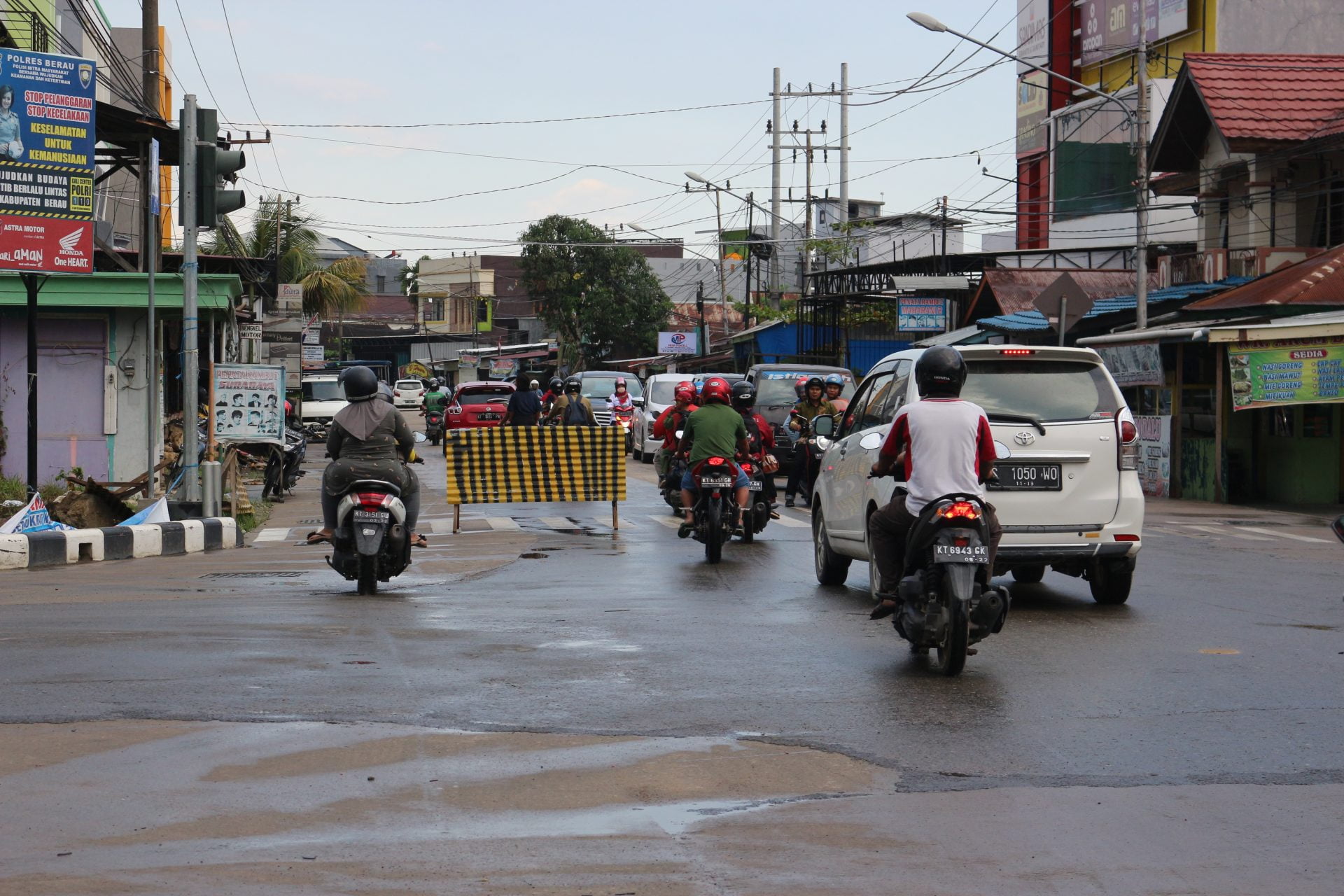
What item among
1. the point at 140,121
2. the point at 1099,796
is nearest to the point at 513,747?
the point at 1099,796

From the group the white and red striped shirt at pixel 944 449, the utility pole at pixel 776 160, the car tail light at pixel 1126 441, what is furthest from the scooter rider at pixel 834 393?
the utility pole at pixel 776 160

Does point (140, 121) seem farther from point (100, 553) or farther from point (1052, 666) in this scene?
point (1052, 666)

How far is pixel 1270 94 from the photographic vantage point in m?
30.3

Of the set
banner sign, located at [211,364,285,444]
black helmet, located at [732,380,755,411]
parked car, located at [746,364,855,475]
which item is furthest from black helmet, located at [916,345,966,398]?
parked car, located at [746,364,855,475]

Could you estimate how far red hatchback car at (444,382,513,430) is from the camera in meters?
34.5

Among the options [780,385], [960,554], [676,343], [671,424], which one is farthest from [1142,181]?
[676,343]

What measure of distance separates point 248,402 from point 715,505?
353 inches

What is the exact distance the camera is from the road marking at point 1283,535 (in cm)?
1803

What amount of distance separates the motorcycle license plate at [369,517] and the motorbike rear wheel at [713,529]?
3612 mm

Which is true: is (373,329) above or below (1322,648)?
above

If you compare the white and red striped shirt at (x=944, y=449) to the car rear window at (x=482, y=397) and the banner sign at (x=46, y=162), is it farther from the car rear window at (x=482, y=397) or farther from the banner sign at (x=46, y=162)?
the car rear window at (x=482, y=397)

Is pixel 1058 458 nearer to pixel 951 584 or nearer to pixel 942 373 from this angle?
pixel 942 373

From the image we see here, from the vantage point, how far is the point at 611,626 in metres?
10.1

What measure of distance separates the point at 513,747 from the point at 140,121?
20.1m
